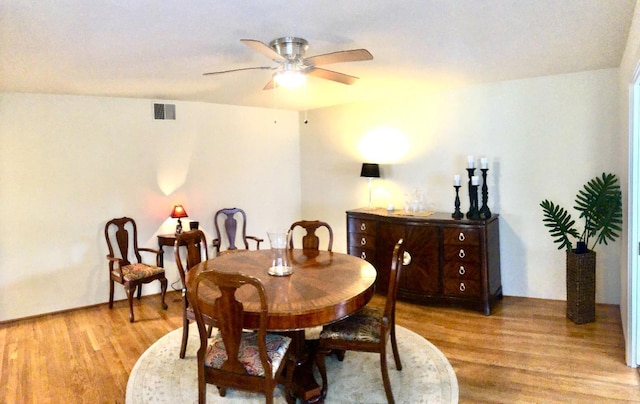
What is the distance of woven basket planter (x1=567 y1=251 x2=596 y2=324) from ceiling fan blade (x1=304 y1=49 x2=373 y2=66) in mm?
2561

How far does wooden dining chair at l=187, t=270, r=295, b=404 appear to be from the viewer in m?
2.00

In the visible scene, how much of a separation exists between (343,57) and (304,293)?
4.67 feet

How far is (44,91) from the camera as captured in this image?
3992mm

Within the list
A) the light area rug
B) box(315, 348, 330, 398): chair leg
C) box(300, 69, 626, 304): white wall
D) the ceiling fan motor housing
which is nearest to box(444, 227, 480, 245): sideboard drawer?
box(300, 69, 626, 304): white wall

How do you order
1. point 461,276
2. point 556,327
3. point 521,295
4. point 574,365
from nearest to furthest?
point 574,365
point 556,327
point 461,276
point 521,295

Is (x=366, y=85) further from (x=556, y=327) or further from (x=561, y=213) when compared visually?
(x=556, y=327)

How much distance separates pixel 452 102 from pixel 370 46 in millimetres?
1922

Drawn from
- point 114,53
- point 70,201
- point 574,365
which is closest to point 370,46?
point 114,53

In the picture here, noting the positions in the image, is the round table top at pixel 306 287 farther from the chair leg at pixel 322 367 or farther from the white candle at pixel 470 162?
the white candle at pixel 470 162

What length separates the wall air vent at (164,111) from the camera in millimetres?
4707

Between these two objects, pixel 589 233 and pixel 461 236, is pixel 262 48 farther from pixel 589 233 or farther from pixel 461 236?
pixel 589 233

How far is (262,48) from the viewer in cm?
234

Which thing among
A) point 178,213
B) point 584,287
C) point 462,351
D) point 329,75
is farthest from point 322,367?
point 178,213

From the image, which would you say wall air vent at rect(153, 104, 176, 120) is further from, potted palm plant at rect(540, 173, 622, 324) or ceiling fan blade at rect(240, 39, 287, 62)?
potted palm plant at rect(540, 173, 622, 324)
